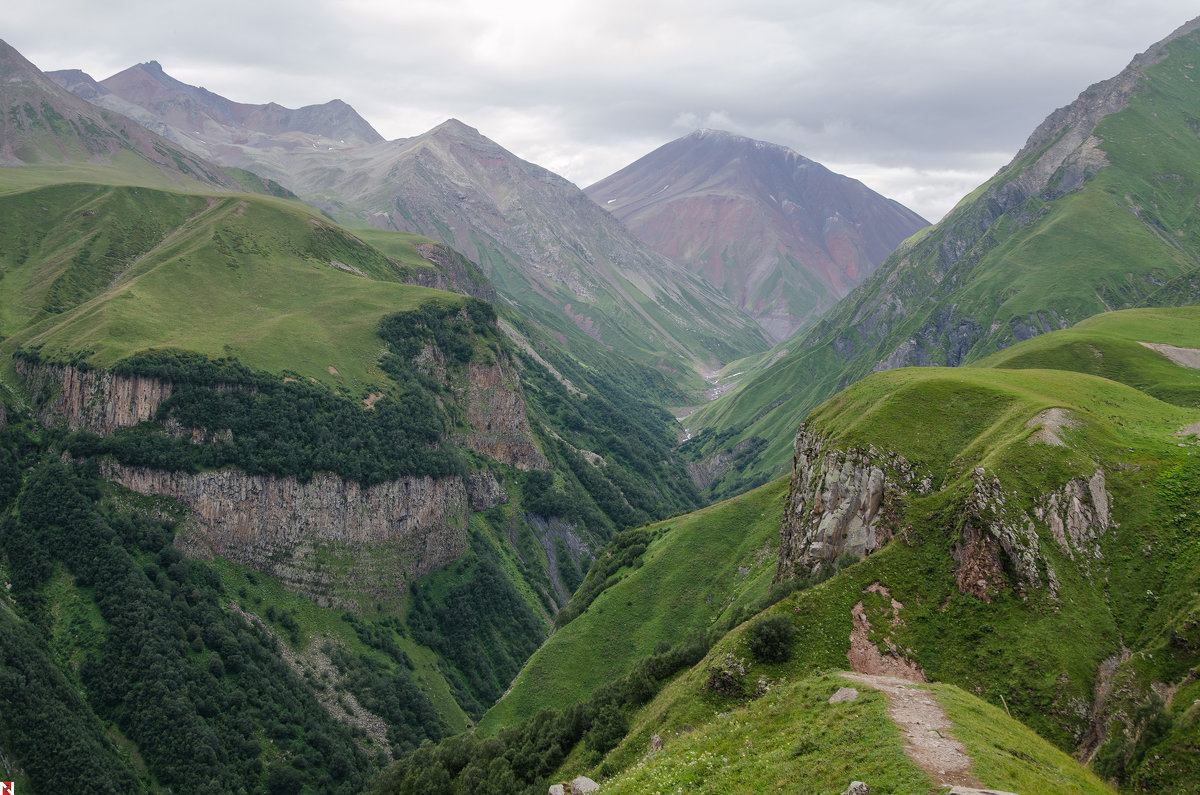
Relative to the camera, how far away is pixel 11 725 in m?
102

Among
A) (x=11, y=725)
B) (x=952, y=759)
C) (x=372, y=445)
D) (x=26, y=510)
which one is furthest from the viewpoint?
(x=372, y=445)

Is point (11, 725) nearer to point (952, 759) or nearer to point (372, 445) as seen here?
point (372, 445)

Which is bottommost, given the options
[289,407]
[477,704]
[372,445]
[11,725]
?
[477,704]

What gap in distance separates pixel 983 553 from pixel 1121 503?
43.6 feet

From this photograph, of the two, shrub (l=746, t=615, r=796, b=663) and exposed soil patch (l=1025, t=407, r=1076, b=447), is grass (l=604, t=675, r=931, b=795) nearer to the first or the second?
shrub (l=746, t=615, r=796, b=663)

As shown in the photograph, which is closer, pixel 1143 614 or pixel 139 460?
pixel 1143 614

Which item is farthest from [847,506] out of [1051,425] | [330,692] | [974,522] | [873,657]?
[330,692]

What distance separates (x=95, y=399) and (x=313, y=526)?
50638mm

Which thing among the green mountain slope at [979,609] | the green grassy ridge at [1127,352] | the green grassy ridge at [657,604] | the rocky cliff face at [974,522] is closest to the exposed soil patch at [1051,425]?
the green mountain slope at [979,609]

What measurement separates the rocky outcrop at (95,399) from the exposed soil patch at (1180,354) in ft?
642

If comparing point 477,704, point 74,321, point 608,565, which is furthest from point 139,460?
point 608,565

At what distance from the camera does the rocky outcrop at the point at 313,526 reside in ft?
482

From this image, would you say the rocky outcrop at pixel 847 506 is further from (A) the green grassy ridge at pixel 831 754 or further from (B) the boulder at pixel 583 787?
(B) the boulder at pixel 583 787

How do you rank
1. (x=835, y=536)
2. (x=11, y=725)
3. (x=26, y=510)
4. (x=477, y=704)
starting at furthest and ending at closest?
(x=477, y=704)
(x=26, y=510)
(x=11, y=725)
(x=835, y=536)
